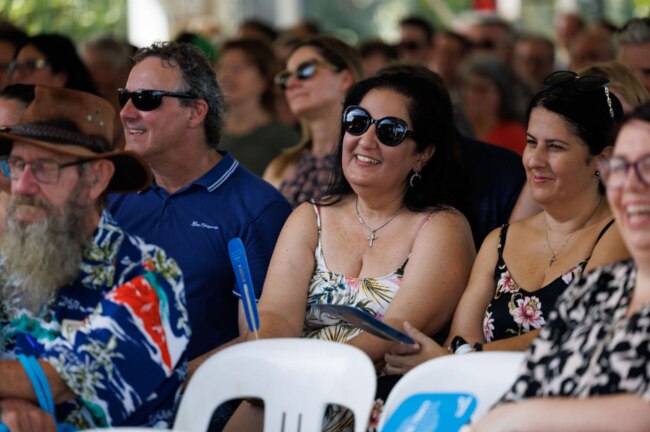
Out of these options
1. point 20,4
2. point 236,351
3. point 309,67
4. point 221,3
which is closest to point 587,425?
point 236,351

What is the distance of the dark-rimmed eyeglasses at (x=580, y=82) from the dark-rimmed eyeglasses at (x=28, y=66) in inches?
136

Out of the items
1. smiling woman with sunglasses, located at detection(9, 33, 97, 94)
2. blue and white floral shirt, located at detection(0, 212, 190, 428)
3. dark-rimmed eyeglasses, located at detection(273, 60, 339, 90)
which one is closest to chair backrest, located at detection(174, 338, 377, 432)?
blue and white floral shirt, located at detection(0, 212, 190, 428)

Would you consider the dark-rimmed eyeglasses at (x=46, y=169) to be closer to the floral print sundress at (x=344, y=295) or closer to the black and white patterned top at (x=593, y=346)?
the floral print sundress at (x=344, y=295)

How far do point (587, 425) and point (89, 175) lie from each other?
151cm

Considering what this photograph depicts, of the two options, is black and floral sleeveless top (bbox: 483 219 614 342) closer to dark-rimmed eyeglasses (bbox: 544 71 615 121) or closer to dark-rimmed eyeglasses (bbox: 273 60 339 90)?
dark-rimmed eyeglasses (bbox: 544 71 615 121)

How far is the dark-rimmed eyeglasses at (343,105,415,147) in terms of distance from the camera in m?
4.03

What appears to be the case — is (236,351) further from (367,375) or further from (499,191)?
(499,191)

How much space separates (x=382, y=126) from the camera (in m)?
4.03

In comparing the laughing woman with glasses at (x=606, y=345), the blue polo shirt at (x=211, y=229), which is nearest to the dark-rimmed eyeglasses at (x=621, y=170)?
the laughing woman with glasses at (x=606, y=345)

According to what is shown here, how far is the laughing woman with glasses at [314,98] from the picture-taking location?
5723 millimetres

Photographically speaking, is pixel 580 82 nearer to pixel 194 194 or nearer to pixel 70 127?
pixel 194 194

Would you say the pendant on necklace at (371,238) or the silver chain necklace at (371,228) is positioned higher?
the silver chain necklace at (371,228)

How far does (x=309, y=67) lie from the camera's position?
5945 mm

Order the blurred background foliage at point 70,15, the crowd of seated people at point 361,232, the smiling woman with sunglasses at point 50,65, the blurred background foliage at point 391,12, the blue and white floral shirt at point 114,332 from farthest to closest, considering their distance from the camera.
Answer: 1. the blurred background foliage at point 391,12
2. the blurred background foliage at point 70,15
3. the smiling woman with sunglasses at point 50,65
4. the blue and white floral shirt at point 114,332
5. the crowd of seated people at point 361,232
